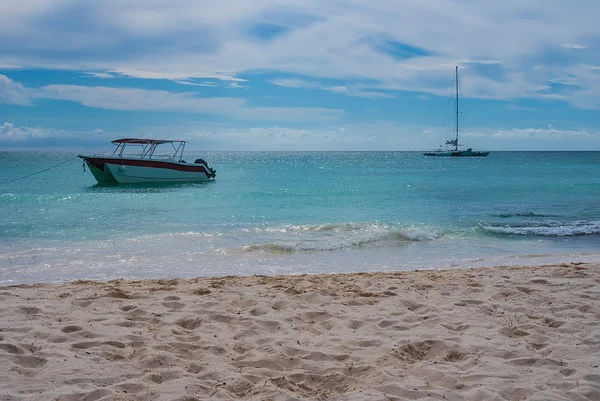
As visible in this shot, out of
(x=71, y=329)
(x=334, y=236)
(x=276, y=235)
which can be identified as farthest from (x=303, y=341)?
(x=276, y=235)

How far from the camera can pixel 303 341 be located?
4.68 metres

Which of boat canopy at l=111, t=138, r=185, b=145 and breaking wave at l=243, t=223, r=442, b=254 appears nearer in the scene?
breaking wave at l=243, t=223, r=442, b=254

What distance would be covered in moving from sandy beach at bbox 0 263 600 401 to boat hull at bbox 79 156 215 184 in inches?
984

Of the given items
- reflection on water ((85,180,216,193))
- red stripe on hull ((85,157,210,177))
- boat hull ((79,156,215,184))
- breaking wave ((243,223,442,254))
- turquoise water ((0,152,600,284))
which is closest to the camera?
turquoise water ((0,152,600,284))

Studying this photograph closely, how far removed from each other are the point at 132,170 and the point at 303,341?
28.3 meters

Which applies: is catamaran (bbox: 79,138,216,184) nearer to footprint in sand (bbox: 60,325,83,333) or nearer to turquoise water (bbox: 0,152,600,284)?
turquoise water (bbox: 0,152,600,284)

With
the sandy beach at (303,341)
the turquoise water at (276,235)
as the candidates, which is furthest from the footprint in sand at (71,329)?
the turquoise water at (276,235)

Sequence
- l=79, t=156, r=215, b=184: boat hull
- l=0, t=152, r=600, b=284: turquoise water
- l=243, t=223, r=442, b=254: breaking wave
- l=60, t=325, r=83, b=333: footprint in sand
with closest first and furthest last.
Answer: l=60, t=325, r=83, b=333: footprint in sand → l=0, t=152, r=600, b=284: turquoise water → l=243, t=223, r=442, b=254: breaking wave → l=79, t=156, r=215, b=184: boat hull

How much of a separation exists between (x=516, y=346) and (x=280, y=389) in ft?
7.29

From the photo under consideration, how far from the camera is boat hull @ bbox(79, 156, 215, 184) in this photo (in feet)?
99.9

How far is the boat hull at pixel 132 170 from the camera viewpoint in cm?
3045

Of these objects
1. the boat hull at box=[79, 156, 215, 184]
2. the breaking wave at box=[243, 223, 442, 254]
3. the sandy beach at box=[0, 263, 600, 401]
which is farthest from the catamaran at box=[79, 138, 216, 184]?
the sandy beach at box=[0, 263, 600, 401]

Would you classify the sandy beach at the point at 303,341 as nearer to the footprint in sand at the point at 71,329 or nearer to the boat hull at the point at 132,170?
the footprint in sand at the point at 71,329

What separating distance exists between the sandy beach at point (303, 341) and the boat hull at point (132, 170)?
25.0 meters
